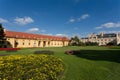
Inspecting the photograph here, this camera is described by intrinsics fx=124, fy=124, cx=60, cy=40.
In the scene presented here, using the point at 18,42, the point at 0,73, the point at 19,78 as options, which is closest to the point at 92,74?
the point at 19,78

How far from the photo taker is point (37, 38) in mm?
65562

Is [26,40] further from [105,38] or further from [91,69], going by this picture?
[105,38]

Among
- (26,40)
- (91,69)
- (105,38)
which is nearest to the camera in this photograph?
(91,69)

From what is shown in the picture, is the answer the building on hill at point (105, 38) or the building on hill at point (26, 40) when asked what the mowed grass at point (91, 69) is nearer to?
the building on hill at point (26, 40)

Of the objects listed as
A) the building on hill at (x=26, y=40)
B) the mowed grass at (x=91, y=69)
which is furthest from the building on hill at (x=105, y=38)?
the mowed grass at (x=91, y=69)

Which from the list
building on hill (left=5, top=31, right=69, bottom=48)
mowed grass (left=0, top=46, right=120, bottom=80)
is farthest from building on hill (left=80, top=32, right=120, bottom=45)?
mowed grass (left=0, top=46, right=120, bottom=80)

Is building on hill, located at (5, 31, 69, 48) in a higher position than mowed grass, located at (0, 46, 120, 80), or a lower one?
Answer: higher

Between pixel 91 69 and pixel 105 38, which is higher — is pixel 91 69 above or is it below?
below

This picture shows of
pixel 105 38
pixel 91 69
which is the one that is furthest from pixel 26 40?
pixel 105 38

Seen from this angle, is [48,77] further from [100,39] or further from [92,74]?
[100,39]

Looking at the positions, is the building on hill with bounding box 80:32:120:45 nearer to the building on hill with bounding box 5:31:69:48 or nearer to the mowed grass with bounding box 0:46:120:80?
the building on hill with bounding box 5:31:69:48

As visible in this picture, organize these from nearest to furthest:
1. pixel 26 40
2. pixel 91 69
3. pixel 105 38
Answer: pixel 91 69
pixel 26 40
pixel 105 38

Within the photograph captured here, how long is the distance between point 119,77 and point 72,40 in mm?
80498

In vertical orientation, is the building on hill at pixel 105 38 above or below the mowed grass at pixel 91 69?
above
